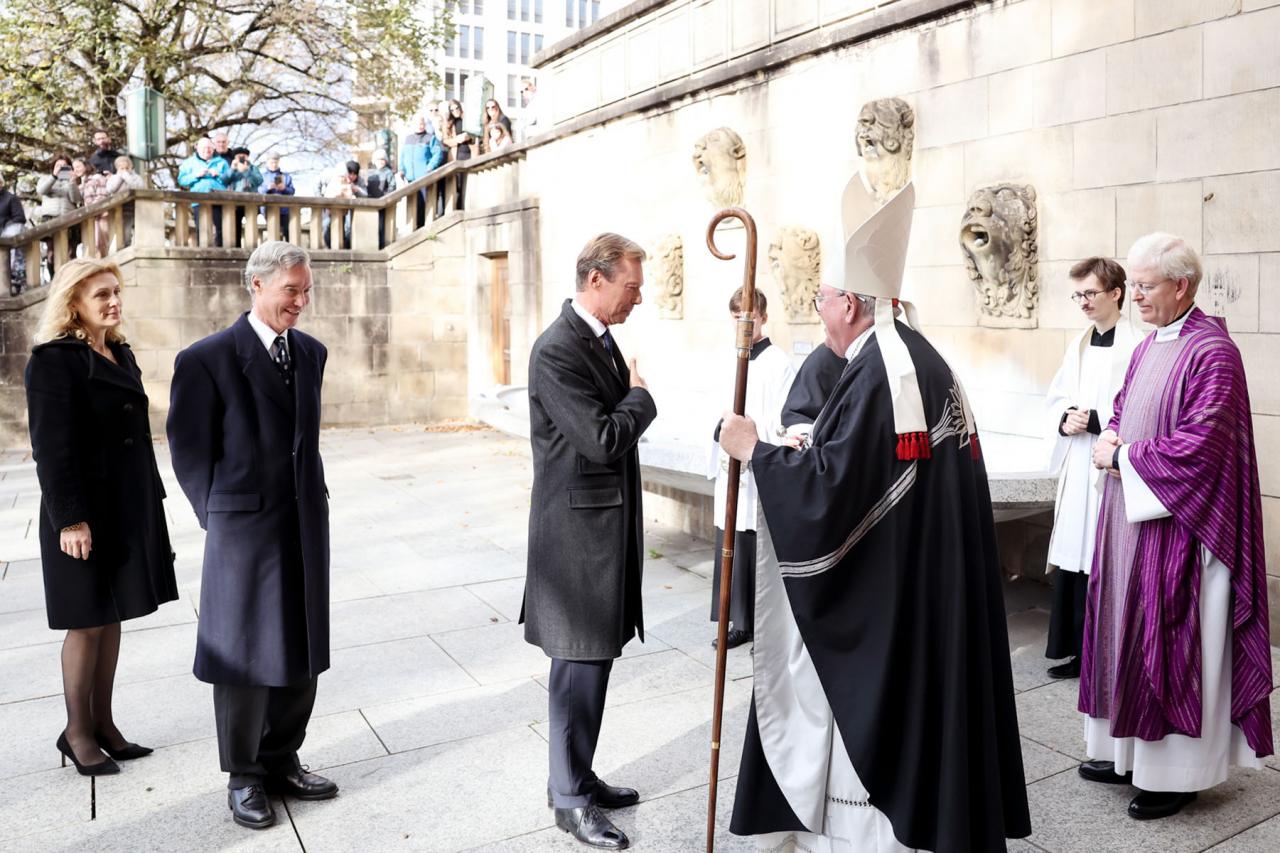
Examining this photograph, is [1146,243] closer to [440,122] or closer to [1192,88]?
[1192,88]

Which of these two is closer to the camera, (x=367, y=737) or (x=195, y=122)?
(x=367, y=737)

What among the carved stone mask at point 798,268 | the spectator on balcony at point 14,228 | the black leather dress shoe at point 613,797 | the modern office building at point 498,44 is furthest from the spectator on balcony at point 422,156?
the modern office building at point 498,44

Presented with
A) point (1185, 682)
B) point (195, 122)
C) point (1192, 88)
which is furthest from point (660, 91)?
point (195, 122)

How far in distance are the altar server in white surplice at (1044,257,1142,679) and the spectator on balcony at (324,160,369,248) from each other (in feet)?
44.0

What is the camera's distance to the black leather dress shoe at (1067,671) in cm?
559

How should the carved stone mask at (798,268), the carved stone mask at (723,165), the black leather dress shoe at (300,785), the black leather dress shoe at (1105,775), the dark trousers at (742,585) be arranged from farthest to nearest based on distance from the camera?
the carved stone mask at (723,165), the carved stone mask at (798,268), the dark trousers at (742,585), the black leather dress shoe at (1105,775), the black leather dress shoe at (300,785)

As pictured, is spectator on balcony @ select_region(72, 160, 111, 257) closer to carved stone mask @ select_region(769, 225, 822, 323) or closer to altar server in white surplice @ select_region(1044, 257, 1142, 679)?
carved stone mask @ select_region(769, 225, 822, 323)

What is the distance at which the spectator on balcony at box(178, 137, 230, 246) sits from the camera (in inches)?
635

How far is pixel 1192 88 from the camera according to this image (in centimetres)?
608

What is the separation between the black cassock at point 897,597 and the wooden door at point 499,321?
43.5 ft

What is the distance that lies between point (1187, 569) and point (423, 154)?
50.5ft

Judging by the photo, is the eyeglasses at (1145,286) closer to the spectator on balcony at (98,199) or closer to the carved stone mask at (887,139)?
the carved stone mask at (887,139)

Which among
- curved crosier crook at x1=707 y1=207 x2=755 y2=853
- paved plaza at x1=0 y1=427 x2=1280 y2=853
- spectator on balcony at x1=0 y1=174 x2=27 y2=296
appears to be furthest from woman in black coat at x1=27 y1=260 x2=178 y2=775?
spectator on balcony at x1=0 y1=174 x2=27 y2=296

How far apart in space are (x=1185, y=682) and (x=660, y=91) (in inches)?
331
